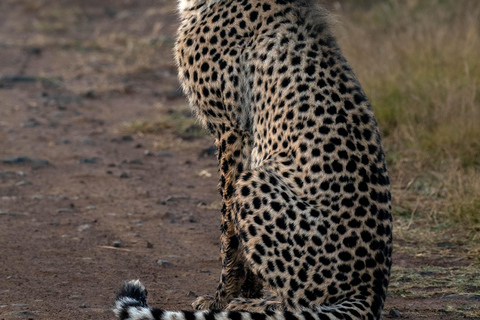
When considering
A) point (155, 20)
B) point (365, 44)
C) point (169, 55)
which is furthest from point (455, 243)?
point (155, 20)

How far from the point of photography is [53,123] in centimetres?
685

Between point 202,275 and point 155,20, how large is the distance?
24.7ft

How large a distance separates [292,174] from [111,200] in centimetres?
229

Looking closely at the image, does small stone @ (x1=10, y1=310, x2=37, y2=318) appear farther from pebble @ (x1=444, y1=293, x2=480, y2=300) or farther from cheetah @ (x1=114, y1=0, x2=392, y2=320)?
pebble @ (x1=444, y1=293, x2=480, y2=300)

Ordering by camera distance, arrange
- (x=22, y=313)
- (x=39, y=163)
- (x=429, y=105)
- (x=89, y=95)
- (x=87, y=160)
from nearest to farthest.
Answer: (x=22, y=313), (x=39, y=163), (x=87, y=160), (x=429, y=105), (x=89, y=95)

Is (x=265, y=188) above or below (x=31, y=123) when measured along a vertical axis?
above

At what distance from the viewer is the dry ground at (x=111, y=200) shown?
→ 3.75 m

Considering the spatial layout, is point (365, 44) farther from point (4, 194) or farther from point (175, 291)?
point (175, 291)

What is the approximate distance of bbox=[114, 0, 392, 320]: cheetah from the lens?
9.73 ft

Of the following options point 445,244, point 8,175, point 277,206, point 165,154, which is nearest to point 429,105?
point 445,244

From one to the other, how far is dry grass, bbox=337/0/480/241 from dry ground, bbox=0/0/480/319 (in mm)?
320

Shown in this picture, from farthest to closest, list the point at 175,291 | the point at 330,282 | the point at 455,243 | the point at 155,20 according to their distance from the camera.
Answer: the point at 155,20 < the point at 455,243 < the point at 175,291 < the point at 330,282

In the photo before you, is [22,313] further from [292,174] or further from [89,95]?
[89,95]

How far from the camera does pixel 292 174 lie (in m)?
3.09
